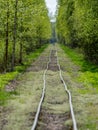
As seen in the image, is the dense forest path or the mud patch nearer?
the mud patch

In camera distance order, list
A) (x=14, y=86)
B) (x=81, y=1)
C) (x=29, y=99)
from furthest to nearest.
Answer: (x=81, y=1)
(x=14, y=86)
(x=29, y=99)

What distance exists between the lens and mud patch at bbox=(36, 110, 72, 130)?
10.7 metres

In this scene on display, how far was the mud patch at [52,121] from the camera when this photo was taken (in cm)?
1070

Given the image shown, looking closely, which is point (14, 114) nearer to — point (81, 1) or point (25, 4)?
point (25, 4)

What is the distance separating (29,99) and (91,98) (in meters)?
2.92

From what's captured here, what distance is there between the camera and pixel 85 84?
21547 millimetres

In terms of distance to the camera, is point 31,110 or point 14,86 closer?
point 31,110

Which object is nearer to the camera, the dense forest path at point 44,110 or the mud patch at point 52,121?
the mud patch at point 52,121

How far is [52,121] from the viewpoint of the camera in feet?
38.1

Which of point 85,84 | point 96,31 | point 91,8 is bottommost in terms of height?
point 85,84

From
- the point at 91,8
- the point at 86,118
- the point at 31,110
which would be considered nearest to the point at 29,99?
the point at 31,110

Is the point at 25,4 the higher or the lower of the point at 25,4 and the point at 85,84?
the higher

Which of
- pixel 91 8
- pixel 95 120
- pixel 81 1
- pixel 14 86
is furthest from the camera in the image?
pixel 81 1

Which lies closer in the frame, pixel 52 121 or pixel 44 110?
pixel 52 121
